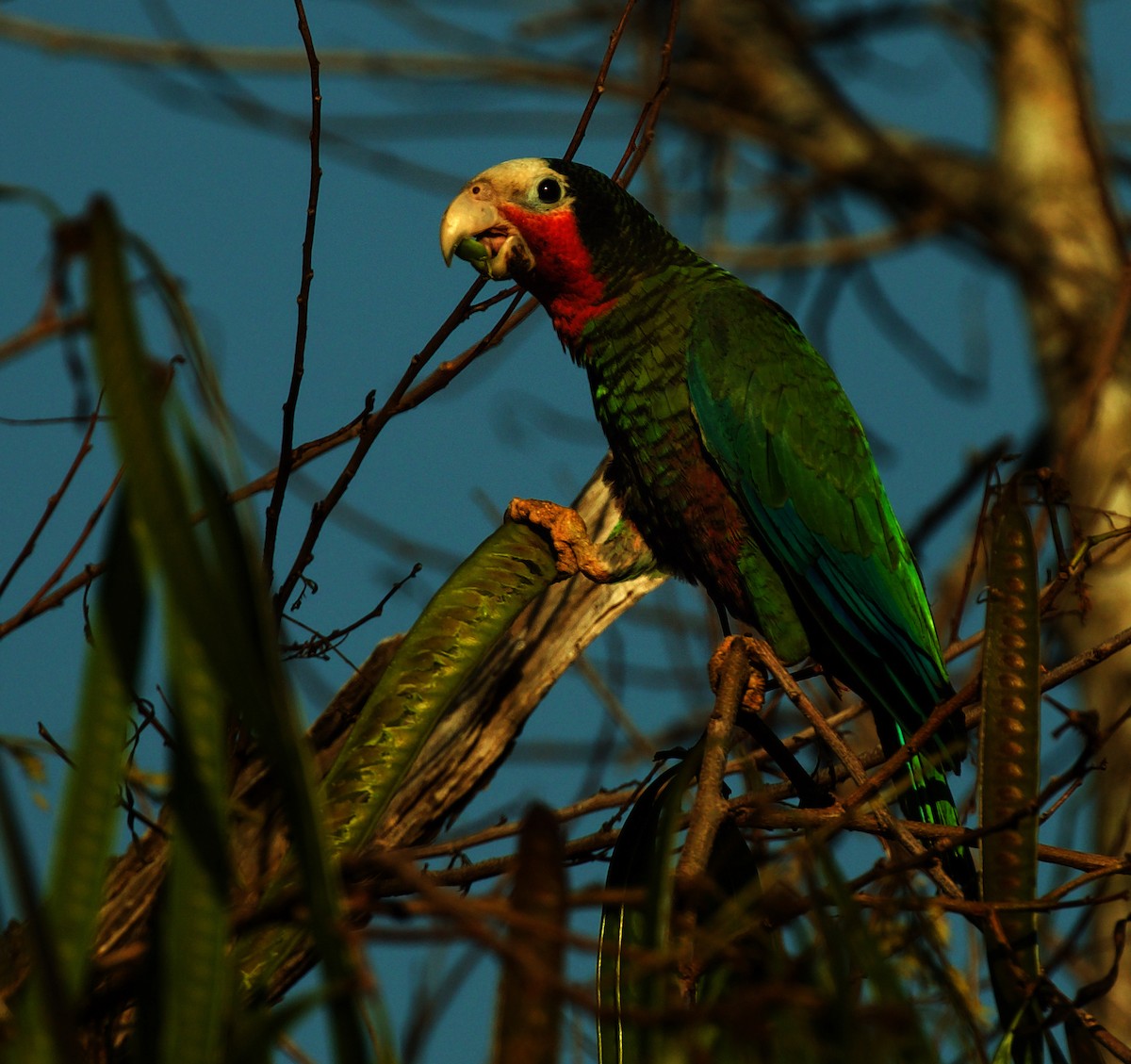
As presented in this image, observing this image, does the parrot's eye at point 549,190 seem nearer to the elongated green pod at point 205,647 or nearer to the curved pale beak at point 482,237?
the curved pale beak at point 482,237

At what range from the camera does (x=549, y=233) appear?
286 centimetres

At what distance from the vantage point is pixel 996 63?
6.93 meters

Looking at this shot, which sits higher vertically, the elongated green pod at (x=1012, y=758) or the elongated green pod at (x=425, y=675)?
the elongated green pod at (x=425, y=675)

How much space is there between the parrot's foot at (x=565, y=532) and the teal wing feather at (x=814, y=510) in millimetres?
427

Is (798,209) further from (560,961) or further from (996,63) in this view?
(560,961)

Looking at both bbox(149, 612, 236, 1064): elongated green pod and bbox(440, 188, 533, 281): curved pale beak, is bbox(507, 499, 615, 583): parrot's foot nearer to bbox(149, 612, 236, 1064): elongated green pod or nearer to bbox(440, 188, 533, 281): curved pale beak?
bbox(440, 188, 533, 281): curved pale beak

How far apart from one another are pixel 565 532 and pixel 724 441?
50cm

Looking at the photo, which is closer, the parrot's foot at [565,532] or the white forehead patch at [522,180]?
the parrot's foot at [565,532]

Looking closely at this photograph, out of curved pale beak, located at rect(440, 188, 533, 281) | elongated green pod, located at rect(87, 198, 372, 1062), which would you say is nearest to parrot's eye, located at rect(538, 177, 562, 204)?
curved pale beak, located at rect(440, 188, 533, 281)

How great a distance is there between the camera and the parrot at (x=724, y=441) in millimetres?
2779

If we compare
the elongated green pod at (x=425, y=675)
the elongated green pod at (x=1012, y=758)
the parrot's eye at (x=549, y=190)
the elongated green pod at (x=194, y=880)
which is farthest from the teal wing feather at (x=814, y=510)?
the elongated green pod at (x=194, y=880)

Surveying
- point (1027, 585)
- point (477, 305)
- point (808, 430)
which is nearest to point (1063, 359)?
point (808, 430)

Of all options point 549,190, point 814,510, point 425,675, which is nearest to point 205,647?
point 425,675

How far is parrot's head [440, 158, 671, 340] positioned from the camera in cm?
286
